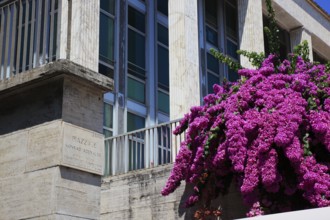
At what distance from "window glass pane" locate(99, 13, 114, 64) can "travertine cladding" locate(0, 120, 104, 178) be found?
1399cm

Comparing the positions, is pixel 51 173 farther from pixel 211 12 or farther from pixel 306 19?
pixel 306 19

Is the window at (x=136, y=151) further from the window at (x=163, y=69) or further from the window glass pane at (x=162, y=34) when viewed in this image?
the window glass pane at (x=162, y=34)

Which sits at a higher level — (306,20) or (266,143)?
(306,20)

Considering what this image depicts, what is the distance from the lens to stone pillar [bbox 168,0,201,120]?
775 inches

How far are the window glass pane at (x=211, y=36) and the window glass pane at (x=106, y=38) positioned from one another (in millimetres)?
6169

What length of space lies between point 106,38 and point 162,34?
368 cm

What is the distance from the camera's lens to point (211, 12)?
87.0ft

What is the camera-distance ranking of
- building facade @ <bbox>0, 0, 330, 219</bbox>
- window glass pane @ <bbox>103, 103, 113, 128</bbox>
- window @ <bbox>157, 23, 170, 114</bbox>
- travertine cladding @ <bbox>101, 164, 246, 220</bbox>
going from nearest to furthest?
building facade @ <bbox>0, 0, 330, 219</bbox> → travertine cladding @ <bbox>101, 164, 246, 220</bbox> → window glass pane @ <bbox>103, 103, 113, 128</bbox> → window @ <bbox>157, 23, 170, 114</bbox>

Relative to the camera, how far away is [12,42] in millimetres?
6781

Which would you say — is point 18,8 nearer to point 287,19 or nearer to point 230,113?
point 230,113

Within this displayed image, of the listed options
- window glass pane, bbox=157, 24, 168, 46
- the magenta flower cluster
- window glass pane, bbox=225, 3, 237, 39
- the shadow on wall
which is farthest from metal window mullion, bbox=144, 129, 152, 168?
window glass pane, bbox=225, 3, 237, 39

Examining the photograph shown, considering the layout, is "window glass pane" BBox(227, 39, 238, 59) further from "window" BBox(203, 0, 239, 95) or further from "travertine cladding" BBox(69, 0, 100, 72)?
"travertine cladding" BBox(69, 0, 100, 72)

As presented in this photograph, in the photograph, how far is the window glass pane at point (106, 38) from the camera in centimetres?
1995

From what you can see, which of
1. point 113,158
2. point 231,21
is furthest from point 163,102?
point 113,158
